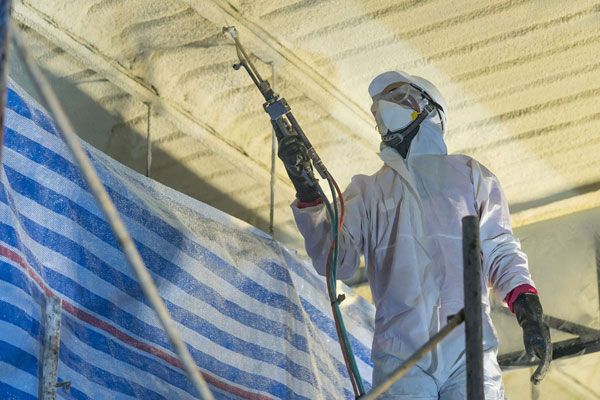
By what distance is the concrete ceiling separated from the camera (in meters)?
5.21

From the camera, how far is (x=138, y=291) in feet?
14.0

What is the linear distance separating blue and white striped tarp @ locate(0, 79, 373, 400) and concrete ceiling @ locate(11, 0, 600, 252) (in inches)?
31.3

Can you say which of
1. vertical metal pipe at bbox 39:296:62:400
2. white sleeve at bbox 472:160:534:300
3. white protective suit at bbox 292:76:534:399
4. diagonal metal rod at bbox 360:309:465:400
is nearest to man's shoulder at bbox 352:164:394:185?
white protective suit at bbox 292:76:534:399

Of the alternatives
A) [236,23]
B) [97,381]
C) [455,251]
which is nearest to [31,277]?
[97,381]

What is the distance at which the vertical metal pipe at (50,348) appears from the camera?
3.76m

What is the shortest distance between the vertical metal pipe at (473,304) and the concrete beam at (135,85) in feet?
8.11

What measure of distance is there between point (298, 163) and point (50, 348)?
851 mm

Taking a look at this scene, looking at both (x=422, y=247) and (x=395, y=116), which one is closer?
(x=422, y=247)

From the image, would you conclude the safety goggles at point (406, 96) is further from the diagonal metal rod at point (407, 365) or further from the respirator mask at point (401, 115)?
the diagonal metal rod at point (407, 365)

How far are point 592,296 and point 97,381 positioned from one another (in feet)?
10.6

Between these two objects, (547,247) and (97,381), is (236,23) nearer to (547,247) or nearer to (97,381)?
(97,381)

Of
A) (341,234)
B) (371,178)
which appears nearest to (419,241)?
(341,234)

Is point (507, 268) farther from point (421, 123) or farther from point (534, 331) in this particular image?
point (421, 123)

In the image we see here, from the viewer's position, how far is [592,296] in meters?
6.57
